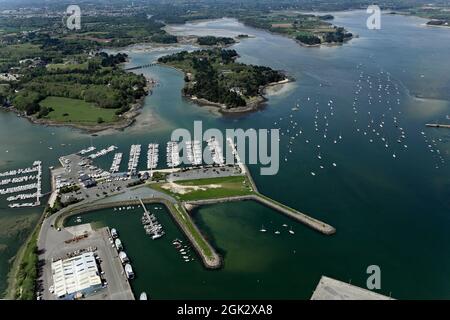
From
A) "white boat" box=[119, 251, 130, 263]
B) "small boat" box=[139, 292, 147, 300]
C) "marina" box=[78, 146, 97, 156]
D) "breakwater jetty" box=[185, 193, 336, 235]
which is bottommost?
"small boat" box=[139, 292, 147, 300]

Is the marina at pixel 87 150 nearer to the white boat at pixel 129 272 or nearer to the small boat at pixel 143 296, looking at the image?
the white boat at pixel 129 272

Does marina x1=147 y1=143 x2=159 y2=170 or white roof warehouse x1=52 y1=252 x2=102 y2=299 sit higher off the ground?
marina x1=147 y1=143 x2=159 y2=170

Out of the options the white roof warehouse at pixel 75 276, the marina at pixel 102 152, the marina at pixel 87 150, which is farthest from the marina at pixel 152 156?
the white roof warehouse at pixel 75 276

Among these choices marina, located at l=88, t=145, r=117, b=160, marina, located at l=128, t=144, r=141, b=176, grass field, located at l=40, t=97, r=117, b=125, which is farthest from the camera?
grass field, located at l=40, t=97, r=117, b=125

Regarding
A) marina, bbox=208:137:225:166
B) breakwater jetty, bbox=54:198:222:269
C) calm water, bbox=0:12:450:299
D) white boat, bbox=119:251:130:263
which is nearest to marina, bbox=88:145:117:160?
calm water, bbox=0:12:450:299

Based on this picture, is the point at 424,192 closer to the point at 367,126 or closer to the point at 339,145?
the point at 339,145

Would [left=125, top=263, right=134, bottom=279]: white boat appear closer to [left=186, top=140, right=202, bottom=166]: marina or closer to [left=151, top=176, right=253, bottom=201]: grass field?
[left=151, top=176, right=253, bottom=201]: grass field

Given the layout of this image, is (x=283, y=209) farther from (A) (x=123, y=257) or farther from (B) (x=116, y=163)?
(B) (x=116, y=163)
